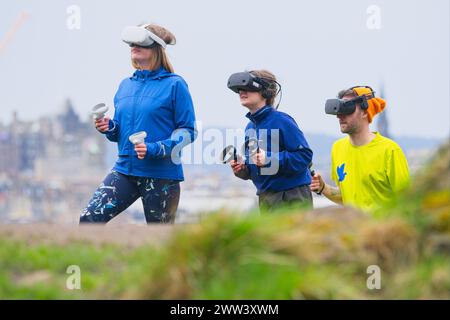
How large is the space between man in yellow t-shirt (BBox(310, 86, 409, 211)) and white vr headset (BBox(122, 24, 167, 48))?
1647 millimetres

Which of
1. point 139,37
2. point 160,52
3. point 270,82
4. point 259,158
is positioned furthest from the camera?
point 270,82

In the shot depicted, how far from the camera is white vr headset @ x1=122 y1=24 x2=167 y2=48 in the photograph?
9.66 m

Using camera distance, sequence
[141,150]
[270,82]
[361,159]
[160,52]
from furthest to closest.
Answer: [270,82] → [361,159] → [160,52] → [141,150]

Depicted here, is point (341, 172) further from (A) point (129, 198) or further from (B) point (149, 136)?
(A) point (129, 198)

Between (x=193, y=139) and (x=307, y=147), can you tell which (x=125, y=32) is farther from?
(x=307, y=147)

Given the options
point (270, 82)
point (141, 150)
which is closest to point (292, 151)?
point (270, 82)

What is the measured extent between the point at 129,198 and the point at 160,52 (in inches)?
50.3

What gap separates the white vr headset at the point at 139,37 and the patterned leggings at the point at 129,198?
1.11 m

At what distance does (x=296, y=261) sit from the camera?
6250 mm

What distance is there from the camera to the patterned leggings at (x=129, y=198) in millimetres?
9547

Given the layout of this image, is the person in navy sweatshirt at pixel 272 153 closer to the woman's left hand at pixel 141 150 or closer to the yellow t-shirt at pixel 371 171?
the yellow t-shirt at pixel 371 171

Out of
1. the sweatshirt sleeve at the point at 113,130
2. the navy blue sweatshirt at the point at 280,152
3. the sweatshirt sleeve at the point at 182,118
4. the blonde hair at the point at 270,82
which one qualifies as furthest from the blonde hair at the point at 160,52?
the navy blue sweatshirt at the point at 280,152

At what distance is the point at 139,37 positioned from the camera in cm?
967

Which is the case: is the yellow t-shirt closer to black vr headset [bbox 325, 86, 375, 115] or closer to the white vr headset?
black vr headset [bbox 325, 86, 375, 115]
